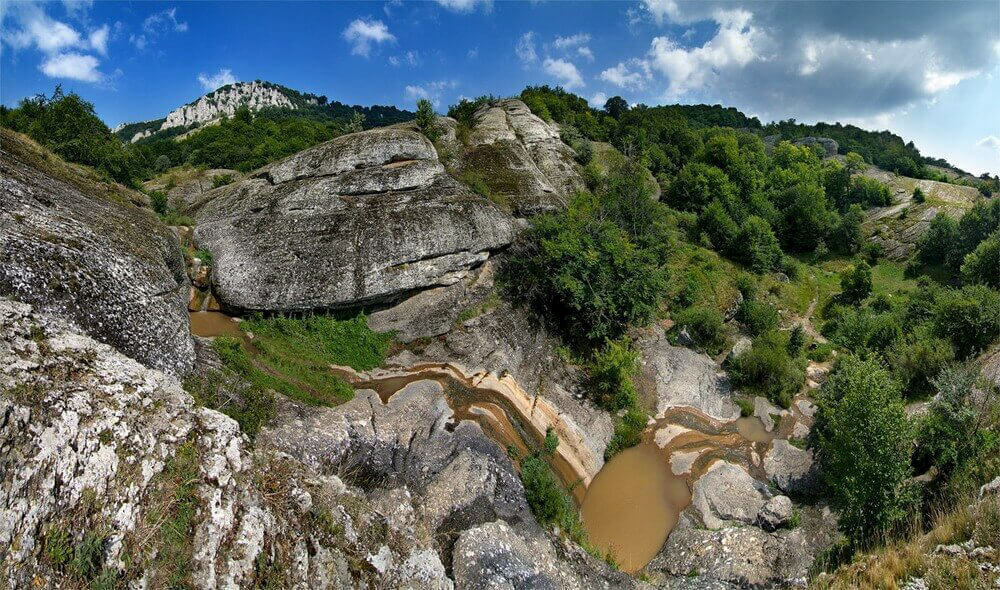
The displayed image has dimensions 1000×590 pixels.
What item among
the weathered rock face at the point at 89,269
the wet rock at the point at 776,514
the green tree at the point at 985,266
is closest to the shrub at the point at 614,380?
the wet rock at the point at 776,514

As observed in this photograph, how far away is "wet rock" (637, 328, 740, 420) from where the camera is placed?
1042 inches

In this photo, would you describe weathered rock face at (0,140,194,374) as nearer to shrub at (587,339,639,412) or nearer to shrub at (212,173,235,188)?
shrub at (212,173,235,188)

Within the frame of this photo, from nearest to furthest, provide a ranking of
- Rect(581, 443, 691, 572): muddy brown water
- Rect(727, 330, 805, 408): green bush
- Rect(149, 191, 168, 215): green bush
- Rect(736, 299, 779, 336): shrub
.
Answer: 1. Rect(581, 443, 691, 572): muddy brown water
2. Rect(727, 330, 805, 408): green bush
3. Rect(149, 191, 168, 215): green bush
4. Rect(736, 299, 779, 336): shrub

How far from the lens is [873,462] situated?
14.3 meters

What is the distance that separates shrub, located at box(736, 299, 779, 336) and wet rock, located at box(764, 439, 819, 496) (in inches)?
452

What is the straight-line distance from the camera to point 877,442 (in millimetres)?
14484

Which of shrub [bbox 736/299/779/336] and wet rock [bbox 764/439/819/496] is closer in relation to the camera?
wet rock [bbox 764/439/819/496]

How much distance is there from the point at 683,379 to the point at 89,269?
2879 centimetres

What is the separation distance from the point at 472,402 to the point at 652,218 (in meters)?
25.5

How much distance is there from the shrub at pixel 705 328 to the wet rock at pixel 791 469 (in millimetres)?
8262

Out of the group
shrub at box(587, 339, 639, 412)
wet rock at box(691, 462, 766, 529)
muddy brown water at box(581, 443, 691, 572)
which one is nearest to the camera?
muddy brown water at box(581, 443, 691, 572)

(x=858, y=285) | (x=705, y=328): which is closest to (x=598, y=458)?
(x=705, y=328)

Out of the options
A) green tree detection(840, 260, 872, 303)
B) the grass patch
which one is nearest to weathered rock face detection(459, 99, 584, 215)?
the grass patch

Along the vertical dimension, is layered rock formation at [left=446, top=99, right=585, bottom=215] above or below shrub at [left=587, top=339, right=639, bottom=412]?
above
